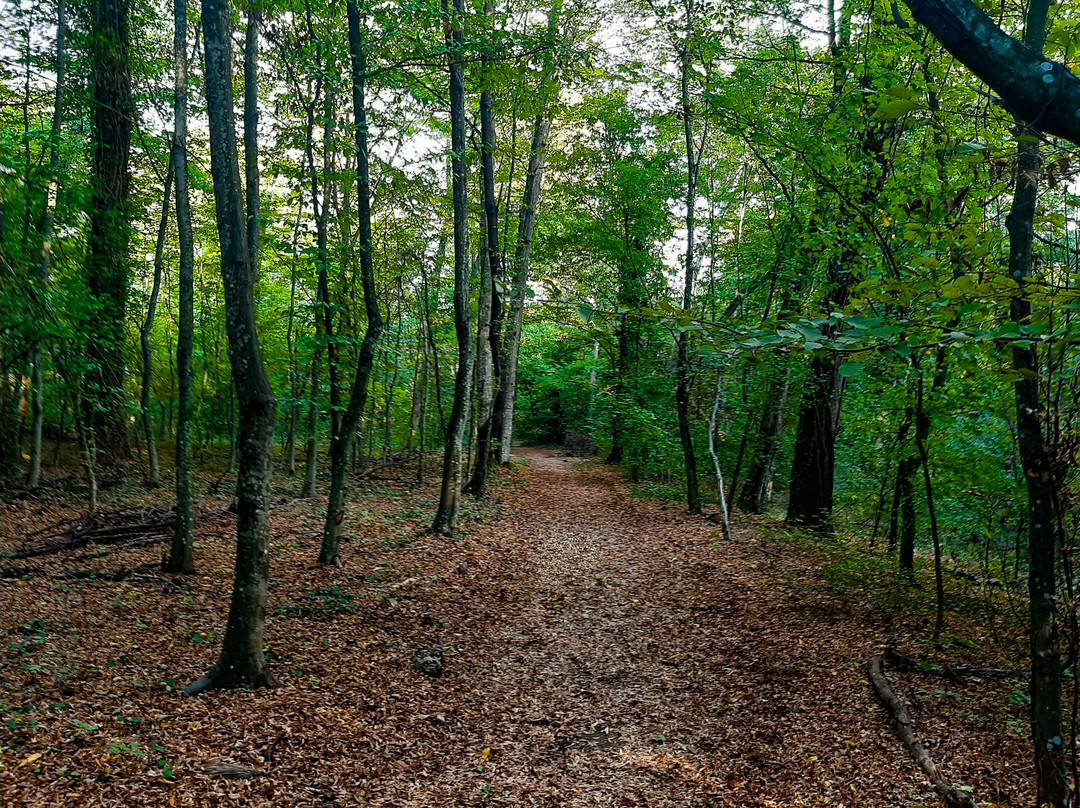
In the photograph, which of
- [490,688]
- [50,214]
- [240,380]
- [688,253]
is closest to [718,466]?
Result: [688,253]

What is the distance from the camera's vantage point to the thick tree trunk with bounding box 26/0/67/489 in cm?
731

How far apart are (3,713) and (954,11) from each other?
633 centimetres

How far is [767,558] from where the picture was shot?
→ 382 inches

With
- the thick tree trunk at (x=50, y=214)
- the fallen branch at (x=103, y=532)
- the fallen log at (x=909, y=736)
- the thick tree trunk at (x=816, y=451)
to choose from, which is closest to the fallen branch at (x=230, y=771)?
the fallen log at (x=909, y=736)

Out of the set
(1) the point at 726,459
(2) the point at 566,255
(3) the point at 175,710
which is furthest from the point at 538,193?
(3) the point at 175,710

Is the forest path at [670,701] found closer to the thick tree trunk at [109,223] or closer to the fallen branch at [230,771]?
the fallen branch at [230,771]

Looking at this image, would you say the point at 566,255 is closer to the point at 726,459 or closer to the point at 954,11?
the point at 726,459

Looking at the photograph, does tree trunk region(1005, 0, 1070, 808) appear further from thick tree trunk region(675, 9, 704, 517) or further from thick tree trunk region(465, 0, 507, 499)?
thick tree trunk region(465, 0, 507, 499)

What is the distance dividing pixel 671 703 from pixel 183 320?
6978mm

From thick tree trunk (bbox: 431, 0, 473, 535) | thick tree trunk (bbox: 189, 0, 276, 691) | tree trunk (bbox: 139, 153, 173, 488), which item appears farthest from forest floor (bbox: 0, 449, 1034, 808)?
tree trunk (bbox: 139, 153, 173, 488)

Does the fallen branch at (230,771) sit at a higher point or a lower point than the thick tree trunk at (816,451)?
lower

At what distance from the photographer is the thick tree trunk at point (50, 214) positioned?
24.0 ft

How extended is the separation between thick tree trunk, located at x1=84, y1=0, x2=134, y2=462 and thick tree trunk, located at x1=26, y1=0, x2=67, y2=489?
19.6 inches

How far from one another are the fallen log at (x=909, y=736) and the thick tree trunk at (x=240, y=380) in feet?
16.7
